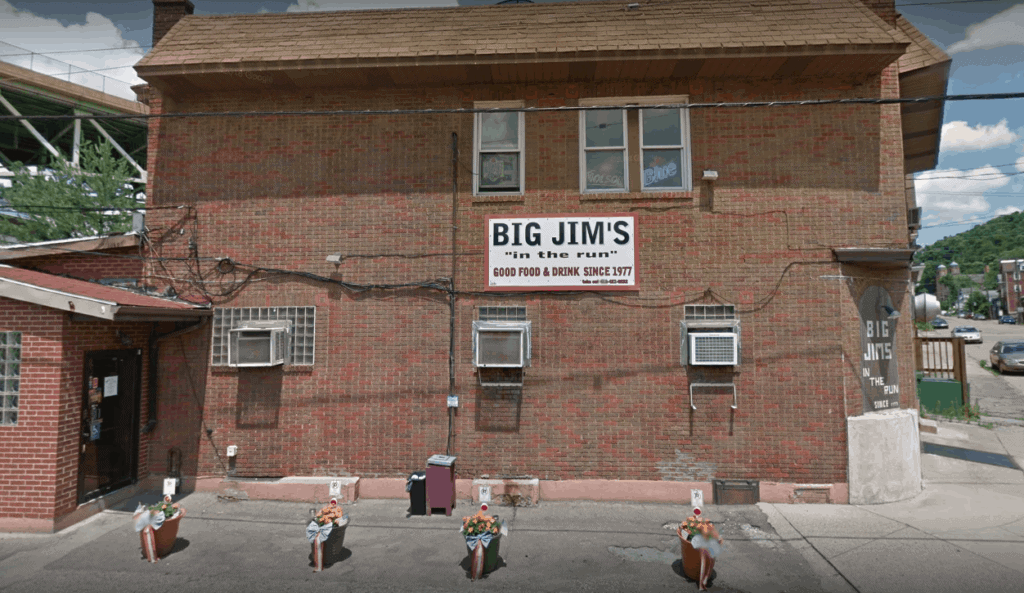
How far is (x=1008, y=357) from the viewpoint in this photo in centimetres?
2272

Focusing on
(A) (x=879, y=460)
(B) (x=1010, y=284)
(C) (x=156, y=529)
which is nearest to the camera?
(C) (x=156, y=529)

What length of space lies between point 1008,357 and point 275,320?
2943 centimetres

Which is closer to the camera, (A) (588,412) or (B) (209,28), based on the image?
(A) (588,412)

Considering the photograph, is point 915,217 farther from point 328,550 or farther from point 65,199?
point 65,199

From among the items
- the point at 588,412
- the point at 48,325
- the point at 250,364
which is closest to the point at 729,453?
the point at 588,412

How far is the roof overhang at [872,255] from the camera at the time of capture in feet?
26.4

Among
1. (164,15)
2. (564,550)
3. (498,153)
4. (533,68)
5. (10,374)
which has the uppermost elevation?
(164,15)

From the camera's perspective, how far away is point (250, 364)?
8320 mm

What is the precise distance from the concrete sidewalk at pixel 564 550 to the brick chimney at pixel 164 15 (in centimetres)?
→ 844

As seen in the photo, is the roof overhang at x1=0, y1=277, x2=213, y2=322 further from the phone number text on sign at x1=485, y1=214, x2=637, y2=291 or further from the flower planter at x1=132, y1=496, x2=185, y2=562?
the phone number text on sign at x1=485, y1=214, x2=637, y2=291

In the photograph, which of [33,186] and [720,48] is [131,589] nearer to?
[720,48]

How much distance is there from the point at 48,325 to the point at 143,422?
7.36ft

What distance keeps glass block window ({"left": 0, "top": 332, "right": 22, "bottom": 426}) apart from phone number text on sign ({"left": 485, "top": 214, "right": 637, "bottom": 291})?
6.70m

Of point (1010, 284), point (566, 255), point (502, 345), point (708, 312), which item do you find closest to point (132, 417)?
point (502, 345)
